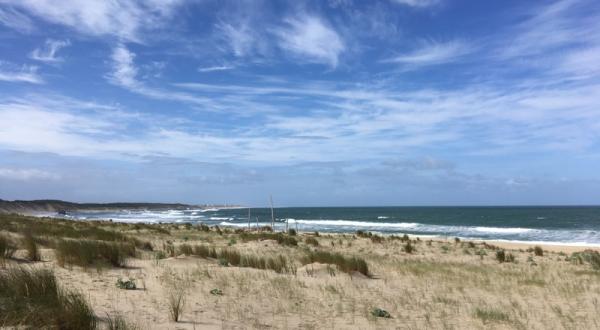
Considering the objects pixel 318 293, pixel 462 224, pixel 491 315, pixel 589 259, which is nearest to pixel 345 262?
pixel 318 293

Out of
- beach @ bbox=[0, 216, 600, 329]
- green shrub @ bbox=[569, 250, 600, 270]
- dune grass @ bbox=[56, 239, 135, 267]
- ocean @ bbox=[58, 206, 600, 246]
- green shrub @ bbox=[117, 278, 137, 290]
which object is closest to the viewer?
beach @ bbox=[0, 216, 600, 329]

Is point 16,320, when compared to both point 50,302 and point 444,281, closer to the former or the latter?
point 50,302

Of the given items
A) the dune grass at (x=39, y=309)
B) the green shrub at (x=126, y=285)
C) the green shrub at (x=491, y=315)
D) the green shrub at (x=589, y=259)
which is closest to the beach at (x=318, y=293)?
the green shrub at (x=491, y=315)

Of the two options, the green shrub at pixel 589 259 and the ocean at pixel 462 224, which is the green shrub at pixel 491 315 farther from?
the ocean at pixel 462 224

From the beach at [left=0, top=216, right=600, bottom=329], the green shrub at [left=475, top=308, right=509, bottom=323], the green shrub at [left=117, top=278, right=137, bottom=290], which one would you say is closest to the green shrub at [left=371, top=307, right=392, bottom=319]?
the beach at [left=0, top=216, right=600, bottom=329]

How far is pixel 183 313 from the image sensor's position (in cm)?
709

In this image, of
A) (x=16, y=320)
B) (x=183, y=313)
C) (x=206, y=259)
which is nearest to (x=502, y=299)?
(x=183, y=313)

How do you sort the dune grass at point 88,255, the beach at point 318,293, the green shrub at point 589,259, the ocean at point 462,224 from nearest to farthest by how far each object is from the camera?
the beach at point 318,293, the dune grass at point 88,255, the green shrub at point 589,259, the ocean at point 462,224

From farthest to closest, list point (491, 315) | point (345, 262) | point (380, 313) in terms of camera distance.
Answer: point (345, 262) → point (491, 315) → point (380, 313)

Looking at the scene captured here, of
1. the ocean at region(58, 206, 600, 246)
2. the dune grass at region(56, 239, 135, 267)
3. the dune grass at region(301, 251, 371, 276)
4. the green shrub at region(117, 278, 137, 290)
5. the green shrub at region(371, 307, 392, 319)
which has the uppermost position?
the dune grass at region(56, 239, 135, 267)

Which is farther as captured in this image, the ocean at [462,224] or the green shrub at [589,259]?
the ocean at [462,224]

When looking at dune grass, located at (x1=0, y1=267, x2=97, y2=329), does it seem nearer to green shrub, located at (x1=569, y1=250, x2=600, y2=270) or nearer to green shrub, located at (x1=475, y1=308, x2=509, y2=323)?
green shrub, located at (x1=475, y1=308, x2=509, y2=323)

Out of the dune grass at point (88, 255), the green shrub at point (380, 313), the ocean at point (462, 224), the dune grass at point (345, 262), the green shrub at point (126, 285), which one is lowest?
the ocean at point (462, 224)

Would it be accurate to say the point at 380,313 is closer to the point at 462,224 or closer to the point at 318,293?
the point at 318,293
